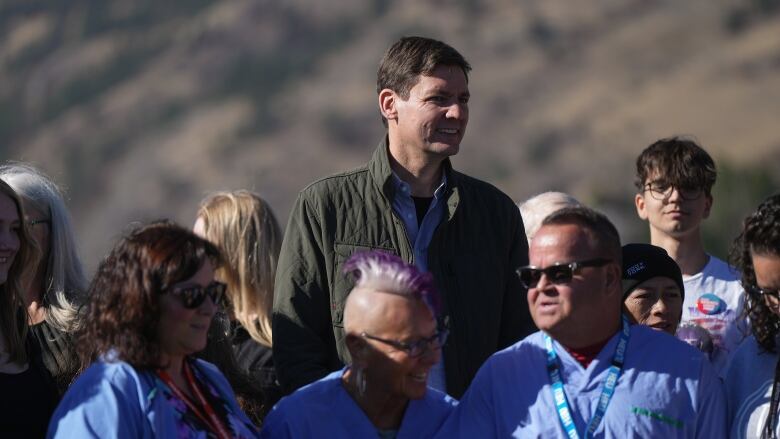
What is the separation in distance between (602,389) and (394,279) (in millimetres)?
685

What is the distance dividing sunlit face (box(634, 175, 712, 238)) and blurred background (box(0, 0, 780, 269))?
78.9ft

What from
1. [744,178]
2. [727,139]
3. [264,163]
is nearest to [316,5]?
[264,163]

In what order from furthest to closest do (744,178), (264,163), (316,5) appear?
1. (316,5)
2. (264,163)
3. (744,178)

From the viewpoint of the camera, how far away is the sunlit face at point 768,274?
3.48m

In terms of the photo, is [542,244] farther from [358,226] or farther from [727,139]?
[727,139]

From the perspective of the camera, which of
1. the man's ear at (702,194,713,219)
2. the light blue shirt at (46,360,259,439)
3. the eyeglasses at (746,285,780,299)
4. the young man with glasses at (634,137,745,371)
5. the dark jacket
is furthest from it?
the man's ear at (702,194,713,219)

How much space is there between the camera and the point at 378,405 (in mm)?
3398

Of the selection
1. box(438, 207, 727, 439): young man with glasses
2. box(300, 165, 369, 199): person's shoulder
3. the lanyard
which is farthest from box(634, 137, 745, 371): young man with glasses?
the lanyard

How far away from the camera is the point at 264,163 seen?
109 feet

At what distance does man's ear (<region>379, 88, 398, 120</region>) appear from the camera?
4422mm

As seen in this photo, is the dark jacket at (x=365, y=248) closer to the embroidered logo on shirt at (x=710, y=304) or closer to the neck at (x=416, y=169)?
the neck at (x=416, y=169)

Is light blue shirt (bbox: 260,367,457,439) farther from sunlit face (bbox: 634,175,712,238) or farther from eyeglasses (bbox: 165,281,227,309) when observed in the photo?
sunlit face (bbox: 634,175,712,238)

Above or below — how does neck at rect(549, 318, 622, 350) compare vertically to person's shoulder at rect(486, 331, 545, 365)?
above

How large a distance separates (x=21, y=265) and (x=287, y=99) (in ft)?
108
